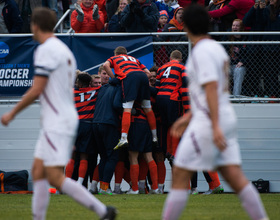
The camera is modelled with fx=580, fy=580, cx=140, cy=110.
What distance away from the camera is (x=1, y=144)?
12.0m

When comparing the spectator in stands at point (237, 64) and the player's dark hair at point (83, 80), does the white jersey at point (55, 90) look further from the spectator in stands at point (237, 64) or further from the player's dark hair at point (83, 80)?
the spectator in stands at point (237, 64)

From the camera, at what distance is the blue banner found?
11.7m

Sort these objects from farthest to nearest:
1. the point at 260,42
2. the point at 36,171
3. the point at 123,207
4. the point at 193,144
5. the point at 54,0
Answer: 1. the point at 54,0
2. the point at 260,42
3. the point at 123,207
4. the point at 36,171
5. the point at 193,144

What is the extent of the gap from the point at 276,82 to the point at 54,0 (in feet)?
19.7

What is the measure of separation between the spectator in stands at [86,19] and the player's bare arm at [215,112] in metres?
8.21

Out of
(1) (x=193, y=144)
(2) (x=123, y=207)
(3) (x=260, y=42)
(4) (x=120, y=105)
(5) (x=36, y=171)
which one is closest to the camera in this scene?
(1) (x=193, y=144)

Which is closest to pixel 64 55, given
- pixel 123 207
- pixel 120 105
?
pixel 123 207

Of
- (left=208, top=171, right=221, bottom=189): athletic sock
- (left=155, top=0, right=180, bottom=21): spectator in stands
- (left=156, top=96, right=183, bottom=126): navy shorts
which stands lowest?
(left=208, top=171, right=221, bottom=189): athletic sock

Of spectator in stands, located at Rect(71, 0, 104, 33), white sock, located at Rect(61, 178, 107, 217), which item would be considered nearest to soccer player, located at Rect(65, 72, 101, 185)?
spectator in stands, located at Rect(71, 0, 104, 33)

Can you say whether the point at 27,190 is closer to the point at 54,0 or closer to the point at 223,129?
the point at 54,0

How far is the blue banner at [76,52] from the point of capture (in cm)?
1166

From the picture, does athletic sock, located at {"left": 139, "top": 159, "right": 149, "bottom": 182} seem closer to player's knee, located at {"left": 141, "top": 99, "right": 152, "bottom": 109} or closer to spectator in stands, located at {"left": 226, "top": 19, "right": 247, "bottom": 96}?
player's knee, located at {"left": 141, "top": 99, "right": 152, "bottom": 109}

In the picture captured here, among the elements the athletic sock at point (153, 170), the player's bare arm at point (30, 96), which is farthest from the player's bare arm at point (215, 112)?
the athletic sock at point (153, 170)

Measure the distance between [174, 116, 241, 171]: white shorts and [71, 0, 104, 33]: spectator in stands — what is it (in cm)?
818
